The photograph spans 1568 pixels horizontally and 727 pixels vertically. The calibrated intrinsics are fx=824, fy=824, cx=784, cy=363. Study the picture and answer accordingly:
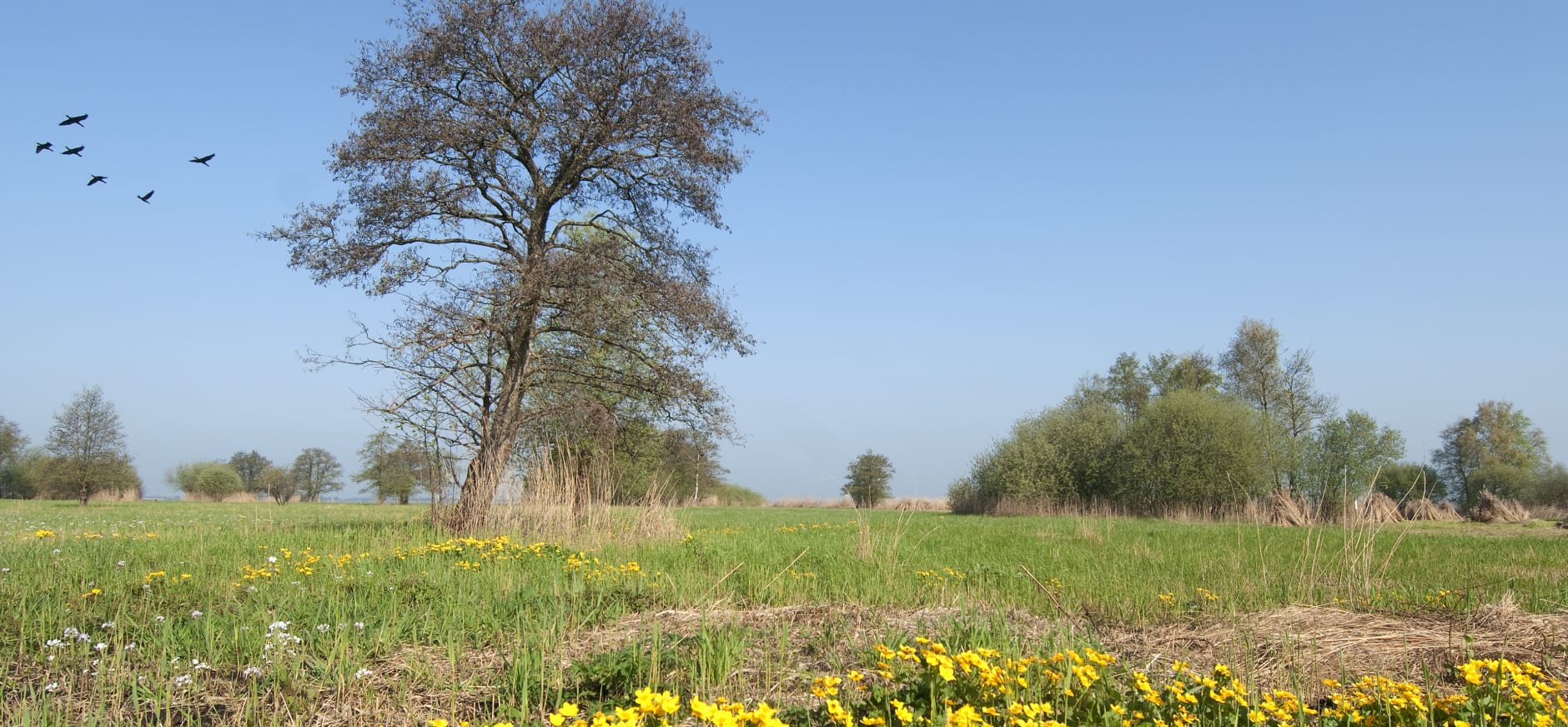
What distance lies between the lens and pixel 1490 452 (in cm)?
4722

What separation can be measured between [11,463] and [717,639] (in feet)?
237

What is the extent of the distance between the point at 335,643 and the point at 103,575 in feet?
14.5

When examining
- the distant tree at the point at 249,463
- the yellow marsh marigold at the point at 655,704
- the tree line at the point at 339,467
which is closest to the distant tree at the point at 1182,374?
the tree line at the point at 339,467

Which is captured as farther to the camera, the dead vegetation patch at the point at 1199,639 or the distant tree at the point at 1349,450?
the distant tree at the point at 1349,450

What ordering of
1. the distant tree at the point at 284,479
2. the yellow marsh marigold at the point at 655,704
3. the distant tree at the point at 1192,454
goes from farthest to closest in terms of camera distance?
the distant tree at the point at 284,479, the distant tree at the point at 1192,454, the yellow marsh marigold at the point at 655,704

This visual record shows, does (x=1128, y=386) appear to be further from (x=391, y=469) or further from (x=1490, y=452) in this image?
(x=391, y=469)

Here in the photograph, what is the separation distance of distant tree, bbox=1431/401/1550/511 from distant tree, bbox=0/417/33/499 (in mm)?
86729

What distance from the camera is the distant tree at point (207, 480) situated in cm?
5631

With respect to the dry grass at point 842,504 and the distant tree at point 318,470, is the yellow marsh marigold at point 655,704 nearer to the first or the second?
the dry grass at point 842,504

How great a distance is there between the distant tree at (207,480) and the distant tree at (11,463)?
9.05m

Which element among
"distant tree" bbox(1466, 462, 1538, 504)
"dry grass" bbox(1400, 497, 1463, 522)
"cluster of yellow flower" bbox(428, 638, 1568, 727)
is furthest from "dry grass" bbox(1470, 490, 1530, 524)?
"cluster of yellow flower" bbox(428, 638, 1568, 727)

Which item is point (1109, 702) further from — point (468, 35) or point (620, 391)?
point (468, 35)

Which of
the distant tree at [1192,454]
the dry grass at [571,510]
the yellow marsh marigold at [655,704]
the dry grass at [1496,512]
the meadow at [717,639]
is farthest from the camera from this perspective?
the distant tree at [1192,454]

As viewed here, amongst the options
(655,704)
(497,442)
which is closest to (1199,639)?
(655,704)
